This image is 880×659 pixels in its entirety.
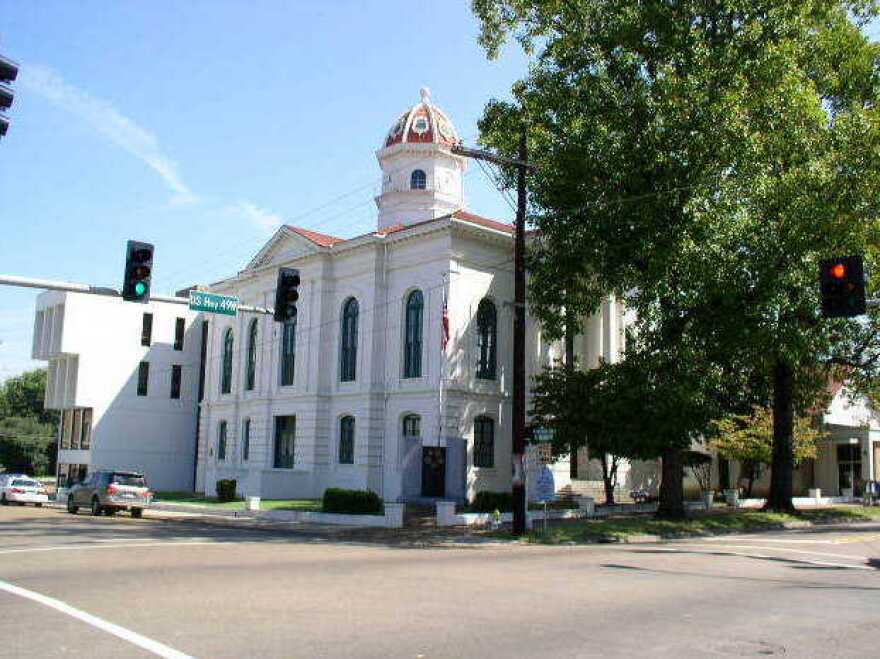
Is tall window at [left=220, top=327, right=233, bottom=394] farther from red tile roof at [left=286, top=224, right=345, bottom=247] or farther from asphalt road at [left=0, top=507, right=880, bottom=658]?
asphalt road at [left=0, top=507, right=880, bottom=658]

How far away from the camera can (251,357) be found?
46000 millimetres

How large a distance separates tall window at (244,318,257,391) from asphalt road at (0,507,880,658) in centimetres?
2570

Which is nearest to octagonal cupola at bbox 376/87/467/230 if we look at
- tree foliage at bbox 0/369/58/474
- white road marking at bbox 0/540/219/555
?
white road marking at bbox 0/540/219/555

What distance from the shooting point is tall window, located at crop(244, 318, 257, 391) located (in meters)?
45.6

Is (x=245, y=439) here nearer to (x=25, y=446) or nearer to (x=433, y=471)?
(x=433, y=471)

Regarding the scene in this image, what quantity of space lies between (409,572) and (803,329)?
55.8ft

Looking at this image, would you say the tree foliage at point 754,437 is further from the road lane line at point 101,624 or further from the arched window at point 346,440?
the road lane line at point 101,624

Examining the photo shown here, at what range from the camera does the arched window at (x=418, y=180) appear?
49.8 meters

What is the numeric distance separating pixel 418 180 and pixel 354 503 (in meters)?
24.6

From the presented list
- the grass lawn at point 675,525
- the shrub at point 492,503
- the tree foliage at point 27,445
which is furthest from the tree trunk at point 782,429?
the tree foliage at point 27,445

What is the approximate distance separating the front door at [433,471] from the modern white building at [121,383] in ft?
87.9

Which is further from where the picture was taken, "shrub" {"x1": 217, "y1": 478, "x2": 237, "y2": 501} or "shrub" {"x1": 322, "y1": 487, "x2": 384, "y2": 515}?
"shrub" {"x1": 217, "y1": 478, "x2": 237, "y2": 501}

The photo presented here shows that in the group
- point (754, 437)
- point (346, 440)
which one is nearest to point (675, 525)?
point (754, 437)

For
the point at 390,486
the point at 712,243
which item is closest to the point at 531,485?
the point at 390,486
